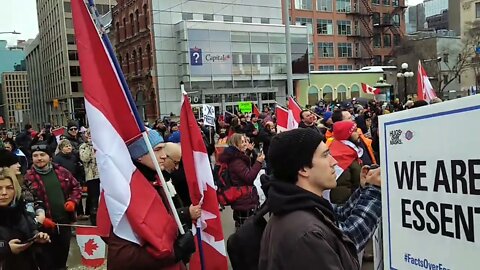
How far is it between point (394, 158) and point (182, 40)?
37.7 m

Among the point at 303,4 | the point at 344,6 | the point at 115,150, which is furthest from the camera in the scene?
the point at 344,6

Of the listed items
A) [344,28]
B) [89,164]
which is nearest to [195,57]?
[344,28]

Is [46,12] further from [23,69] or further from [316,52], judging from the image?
[316,52]

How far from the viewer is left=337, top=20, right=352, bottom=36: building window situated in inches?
2383

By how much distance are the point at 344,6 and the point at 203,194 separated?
198 ft

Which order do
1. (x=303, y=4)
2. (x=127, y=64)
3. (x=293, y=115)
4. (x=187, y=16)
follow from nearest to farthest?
(x=293, y=115) < (x=187, y=16) < (x=127, y=64) < (x=303, y=4)

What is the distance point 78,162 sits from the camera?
8445mm

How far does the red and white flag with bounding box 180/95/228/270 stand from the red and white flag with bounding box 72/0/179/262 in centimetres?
121

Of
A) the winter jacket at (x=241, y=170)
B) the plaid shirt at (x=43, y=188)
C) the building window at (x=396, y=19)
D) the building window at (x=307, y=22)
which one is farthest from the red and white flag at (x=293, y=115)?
the building window at (x=396, y=19)

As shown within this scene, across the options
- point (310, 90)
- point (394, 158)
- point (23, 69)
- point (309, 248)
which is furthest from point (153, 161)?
point (23, 69)

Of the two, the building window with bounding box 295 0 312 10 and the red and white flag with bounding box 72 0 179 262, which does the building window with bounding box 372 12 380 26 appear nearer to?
the building window with bounding box 295 0 312 10

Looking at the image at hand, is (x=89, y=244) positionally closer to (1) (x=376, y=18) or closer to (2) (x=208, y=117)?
(2) (x=208, y=117)

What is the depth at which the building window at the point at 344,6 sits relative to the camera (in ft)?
196

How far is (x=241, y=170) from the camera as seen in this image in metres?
5.94
